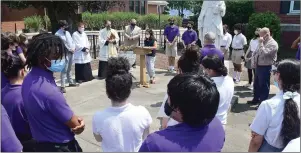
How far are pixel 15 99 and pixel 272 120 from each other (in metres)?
2.16

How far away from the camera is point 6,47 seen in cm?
362

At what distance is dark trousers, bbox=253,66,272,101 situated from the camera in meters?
6.37

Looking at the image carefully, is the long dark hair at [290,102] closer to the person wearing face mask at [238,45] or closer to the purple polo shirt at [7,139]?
the purple polo shirt at [7,139]

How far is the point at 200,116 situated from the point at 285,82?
124 centimetres

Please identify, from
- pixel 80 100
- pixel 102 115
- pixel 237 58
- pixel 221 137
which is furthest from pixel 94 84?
pixel 221 137

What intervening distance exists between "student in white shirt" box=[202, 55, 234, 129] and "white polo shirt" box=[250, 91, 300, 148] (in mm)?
734

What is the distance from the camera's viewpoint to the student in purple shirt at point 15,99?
2.84m

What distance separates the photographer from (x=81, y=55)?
27.1ft

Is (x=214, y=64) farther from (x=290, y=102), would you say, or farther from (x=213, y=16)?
(x=213, y=16)

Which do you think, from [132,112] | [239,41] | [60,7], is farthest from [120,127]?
[60,7]

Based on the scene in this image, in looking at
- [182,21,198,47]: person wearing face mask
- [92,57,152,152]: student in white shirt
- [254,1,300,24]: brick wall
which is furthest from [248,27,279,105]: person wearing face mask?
[254,1,300,24]: brick wall

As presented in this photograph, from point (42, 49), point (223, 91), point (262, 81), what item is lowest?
point (262, 81)

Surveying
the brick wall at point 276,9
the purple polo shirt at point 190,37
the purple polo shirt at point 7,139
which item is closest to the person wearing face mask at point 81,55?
the purple polo shirt at point 190,37

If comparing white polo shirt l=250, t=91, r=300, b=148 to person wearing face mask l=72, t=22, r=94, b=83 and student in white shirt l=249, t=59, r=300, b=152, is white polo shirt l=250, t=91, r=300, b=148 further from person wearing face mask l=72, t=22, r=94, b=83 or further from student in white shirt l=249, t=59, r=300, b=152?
person wearing face mask l=72, t=22, r=94, b=83
